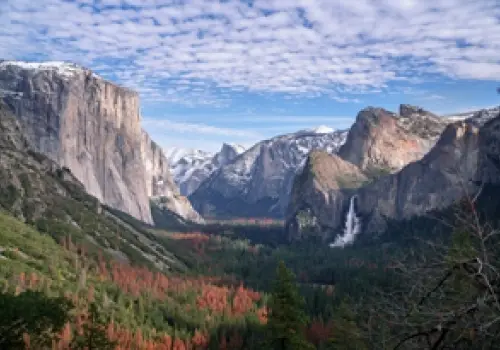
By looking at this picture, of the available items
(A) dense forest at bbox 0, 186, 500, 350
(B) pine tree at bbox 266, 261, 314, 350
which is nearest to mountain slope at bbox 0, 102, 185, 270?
(A) dense forest at bbox 0, 186, 500, 350

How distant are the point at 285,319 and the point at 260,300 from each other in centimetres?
8980

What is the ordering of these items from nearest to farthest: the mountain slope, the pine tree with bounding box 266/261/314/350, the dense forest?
the dense forest → the pine tree with bounding box 266/261/314/350 → the mountain slope

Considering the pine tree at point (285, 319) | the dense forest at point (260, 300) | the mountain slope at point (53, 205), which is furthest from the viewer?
the mountain slope at point (53, 205)

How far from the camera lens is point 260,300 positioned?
133 meters

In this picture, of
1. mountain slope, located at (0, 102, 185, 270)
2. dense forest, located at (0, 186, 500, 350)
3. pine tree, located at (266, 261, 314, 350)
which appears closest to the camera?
dense forest, located at (0, 186, 500, 350)

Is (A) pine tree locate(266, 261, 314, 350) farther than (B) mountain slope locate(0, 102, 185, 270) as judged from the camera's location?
No

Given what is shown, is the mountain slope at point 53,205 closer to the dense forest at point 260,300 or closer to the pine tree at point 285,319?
the dense forest at point 260,300

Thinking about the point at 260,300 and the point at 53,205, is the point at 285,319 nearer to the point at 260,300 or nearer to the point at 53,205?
the point at 260,300

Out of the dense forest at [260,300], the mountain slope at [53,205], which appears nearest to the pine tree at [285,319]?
the dense forest at [260,300]

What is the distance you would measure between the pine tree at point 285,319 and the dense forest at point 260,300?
0.31ft

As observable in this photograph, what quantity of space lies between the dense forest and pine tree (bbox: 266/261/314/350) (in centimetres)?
10

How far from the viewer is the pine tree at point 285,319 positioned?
45.2 metres

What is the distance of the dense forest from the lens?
23.8ft

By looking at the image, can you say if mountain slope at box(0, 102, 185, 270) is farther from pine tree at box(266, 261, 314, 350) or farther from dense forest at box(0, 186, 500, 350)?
pine tree at box(266, 261, 314, 350)
